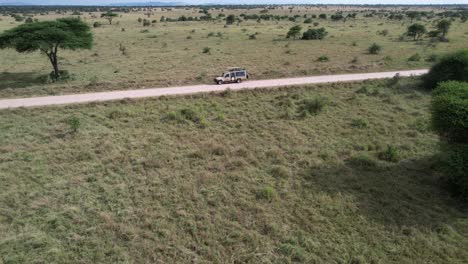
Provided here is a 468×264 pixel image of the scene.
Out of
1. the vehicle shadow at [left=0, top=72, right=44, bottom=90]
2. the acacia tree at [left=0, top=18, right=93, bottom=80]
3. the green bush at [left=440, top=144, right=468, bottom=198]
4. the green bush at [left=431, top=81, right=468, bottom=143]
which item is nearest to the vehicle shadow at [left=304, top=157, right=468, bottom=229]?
the green bush at [left=440, top=144, right=468, bottom=198]

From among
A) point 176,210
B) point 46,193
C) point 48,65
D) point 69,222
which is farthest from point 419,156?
point 48,65

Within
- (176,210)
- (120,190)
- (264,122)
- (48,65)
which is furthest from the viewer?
(48,65)

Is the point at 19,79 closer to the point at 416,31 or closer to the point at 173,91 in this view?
the point at 173,91

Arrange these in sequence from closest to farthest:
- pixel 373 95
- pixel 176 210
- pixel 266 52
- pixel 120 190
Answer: pixel 176 210 < pixel 120 190 < pixel 373 95 < pixel 266 52

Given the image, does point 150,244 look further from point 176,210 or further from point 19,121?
point 19,121


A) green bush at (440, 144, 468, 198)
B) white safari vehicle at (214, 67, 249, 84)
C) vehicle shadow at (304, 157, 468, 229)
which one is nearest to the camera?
vehicle shadow at (304, 157, 468, 229)

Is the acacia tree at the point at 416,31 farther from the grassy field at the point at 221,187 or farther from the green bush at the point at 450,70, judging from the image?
the grassy field at the point at 221,187

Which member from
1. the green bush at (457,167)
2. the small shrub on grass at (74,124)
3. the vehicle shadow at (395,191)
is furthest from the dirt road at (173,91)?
the green bush at (457,167)

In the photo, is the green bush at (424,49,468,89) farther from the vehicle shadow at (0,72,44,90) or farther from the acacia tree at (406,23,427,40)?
the vehicle shadow at (0,72,44,90)
